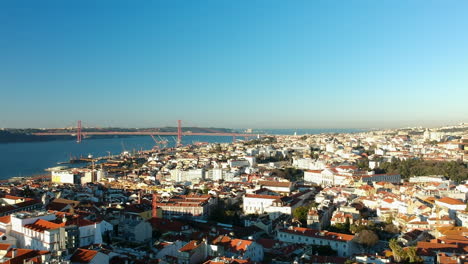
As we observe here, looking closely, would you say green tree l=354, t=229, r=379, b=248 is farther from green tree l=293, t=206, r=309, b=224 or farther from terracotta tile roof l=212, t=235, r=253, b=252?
terracotta tile roof l=212, t=235, r=253, b=252

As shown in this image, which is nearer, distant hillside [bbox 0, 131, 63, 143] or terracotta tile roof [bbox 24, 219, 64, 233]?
terracotta tile roof [bbox 24, 219, 64, 233]

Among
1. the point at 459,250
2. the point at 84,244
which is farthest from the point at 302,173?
the point at 84,244

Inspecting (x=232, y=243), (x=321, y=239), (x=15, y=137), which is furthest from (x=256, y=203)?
(x=15, y=137)

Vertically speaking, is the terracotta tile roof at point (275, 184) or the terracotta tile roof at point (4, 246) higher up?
the terracotta tile roof at point (4, 246)

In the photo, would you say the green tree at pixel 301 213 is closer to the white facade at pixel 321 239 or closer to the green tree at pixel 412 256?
the white facade at pixel 321 239

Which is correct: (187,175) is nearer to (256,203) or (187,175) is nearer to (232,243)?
(256,203)

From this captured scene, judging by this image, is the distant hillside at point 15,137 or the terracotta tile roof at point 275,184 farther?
the distant hillside at point 15,137

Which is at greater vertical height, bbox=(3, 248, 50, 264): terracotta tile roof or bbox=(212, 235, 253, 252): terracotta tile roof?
bbox=(3, 248, 50, 264): terracotta tile roof

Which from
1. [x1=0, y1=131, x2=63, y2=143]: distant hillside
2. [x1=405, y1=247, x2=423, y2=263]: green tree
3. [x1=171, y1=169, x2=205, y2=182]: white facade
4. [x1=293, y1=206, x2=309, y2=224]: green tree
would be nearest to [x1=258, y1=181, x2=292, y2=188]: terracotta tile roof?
[x1=293, y1=206, x2=309, y2=224]: green tree

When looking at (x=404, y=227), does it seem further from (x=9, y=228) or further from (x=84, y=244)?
(x=9, y=228)

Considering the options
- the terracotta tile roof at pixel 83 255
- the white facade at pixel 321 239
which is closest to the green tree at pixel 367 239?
the white facade at pixel 321 239
